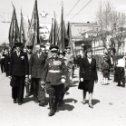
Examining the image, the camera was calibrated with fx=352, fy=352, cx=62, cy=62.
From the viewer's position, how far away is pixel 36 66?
1095cm

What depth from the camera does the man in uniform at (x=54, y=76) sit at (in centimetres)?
930

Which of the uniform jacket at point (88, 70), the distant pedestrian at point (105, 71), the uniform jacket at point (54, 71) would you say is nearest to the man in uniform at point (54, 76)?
the uniform jacket at point (54, 71)

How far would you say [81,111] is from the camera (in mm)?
9609

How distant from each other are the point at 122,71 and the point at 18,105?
8.47 meters

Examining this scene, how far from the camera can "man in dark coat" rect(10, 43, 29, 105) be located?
35.7ft

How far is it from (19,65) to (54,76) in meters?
1.99

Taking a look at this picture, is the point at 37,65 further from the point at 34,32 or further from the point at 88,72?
the point at 34,32

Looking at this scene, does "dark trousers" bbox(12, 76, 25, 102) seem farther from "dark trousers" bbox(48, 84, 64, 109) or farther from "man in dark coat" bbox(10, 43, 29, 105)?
"dark trousers" bbox(48, 84, 64, 109)

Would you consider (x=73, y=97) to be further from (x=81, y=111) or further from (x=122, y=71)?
(x=122, y=71)

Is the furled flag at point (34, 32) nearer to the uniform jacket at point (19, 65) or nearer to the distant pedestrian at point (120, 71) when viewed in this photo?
the distant pedestrian at point (120, 71)

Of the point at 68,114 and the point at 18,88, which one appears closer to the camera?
the point at 68,114

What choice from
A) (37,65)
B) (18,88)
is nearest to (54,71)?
(37,65)

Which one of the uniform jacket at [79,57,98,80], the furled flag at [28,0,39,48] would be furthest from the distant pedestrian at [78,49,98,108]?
the furled flag at [28,0,39,48]

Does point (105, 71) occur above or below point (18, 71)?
Answer: below
